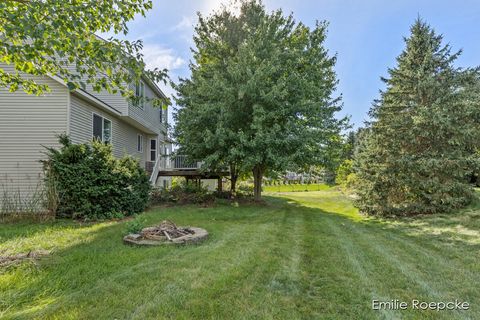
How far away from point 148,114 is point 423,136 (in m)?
13.9

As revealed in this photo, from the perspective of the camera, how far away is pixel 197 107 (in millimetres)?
12734

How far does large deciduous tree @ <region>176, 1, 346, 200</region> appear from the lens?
11.5 metres

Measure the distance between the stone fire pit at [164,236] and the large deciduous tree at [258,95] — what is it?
565cm

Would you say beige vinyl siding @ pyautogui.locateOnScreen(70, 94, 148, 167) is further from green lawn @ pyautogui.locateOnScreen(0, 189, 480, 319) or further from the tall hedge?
green lawn @ pyautogui.locateOnScreen(0, 189, 480, 319)

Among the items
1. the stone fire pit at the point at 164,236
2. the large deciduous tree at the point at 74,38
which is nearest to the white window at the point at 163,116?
the large deciduous tree at the point at 74,38

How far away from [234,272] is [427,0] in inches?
441

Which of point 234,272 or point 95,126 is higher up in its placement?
point 95,126

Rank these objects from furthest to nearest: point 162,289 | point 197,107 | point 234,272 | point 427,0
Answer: point 197,107 < point 427,0 < point 234,272 < point 162,289

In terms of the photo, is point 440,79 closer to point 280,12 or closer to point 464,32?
point 464,32

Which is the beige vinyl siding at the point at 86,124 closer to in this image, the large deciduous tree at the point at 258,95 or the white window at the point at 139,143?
the white window at the point at 139,143

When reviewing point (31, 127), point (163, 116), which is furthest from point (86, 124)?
point (163, 116)

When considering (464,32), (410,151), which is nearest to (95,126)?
(410,151)

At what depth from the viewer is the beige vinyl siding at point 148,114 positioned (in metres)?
14.0

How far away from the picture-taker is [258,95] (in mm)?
11852
